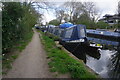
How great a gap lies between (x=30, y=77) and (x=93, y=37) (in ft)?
47.8

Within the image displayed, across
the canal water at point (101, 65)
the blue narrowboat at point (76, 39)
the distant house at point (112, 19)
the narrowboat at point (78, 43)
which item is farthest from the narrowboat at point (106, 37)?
the blue narrowboat at point (76, 39)

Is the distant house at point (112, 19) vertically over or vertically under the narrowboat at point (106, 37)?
over

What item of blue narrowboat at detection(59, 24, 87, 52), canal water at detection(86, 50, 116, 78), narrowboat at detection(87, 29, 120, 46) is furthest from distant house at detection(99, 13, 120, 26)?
blue narrowboat at detection(59, 24, 87, 52)

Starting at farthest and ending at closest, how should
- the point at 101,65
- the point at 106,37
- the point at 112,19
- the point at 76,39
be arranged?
1. the point at 112,19
2. the point at 106,37
3. the point at 76,39
4. the point at 101,65

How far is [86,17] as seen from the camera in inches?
1615

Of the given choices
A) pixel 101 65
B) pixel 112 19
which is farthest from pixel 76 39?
pixel 112 19

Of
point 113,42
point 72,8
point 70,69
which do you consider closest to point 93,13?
point 72,8

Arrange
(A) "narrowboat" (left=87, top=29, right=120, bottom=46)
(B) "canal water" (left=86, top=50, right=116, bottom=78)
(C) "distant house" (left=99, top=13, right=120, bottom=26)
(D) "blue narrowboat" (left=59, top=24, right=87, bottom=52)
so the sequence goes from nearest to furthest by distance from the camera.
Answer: (C) "distant house" (left=99, top=13, right=120, bottom=26)
(B) "canal water" (left=86, top=50, right=116, bottom=78)
(D) "blue narrowboat" (left=59, top=24, right=87, bottom=52)
(A) "narrowboat" (left=87, top=29, right=120, bottom=46)

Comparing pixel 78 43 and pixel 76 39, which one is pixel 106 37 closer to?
pixel 76 39

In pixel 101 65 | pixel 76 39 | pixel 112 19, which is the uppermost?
pixel 112 19

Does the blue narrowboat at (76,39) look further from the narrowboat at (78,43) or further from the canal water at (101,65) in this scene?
the canal water at (101,65)

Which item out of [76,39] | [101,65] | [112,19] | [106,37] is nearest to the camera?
[101,65]

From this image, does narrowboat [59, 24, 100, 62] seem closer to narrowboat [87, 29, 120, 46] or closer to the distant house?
narrowboat [87, 29, 120, 46]

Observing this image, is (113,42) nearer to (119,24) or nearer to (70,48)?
(70,48)
